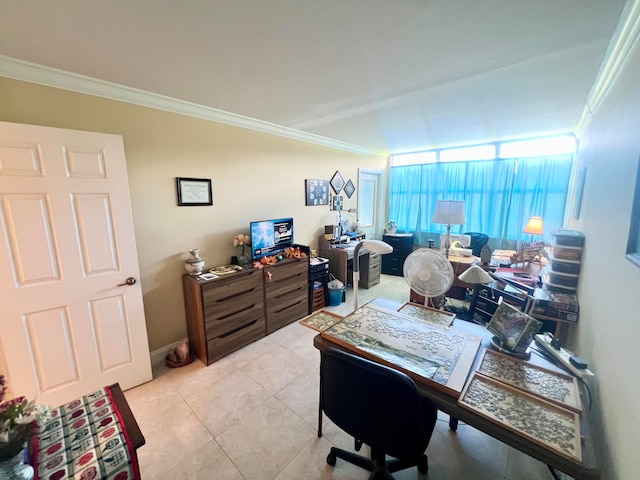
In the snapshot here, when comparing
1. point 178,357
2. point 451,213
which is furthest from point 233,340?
point 451,213

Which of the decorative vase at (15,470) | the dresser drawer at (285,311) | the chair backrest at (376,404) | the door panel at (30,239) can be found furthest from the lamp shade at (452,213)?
the door panel at (30,239)

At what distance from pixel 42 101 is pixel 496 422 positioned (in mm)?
3101

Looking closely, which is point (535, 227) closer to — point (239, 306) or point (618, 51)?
point (618, 51)

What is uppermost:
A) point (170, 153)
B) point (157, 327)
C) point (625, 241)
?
point (170, 153)

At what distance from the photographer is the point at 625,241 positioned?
1034mm

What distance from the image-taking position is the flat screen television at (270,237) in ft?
9.16

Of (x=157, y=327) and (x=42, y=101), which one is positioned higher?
(x=42, y=101)

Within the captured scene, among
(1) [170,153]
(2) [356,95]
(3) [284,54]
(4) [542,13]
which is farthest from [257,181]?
(4) [542,13]

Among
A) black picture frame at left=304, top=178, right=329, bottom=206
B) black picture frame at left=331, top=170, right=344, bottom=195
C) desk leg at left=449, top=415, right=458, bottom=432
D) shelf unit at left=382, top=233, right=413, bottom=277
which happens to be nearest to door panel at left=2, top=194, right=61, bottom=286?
black picture frame at left=304, top=178, right=329, bottom=206

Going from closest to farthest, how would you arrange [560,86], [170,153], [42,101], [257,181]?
[42,101] → [560,86] → [170,153] → [257,181]

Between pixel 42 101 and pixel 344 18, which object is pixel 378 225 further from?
pixel 42 101

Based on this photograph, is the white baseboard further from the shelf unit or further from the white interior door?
the shelf unit

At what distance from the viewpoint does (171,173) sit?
7.59ft

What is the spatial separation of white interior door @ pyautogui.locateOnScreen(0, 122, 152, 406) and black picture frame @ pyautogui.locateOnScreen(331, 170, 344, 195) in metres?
2.86
